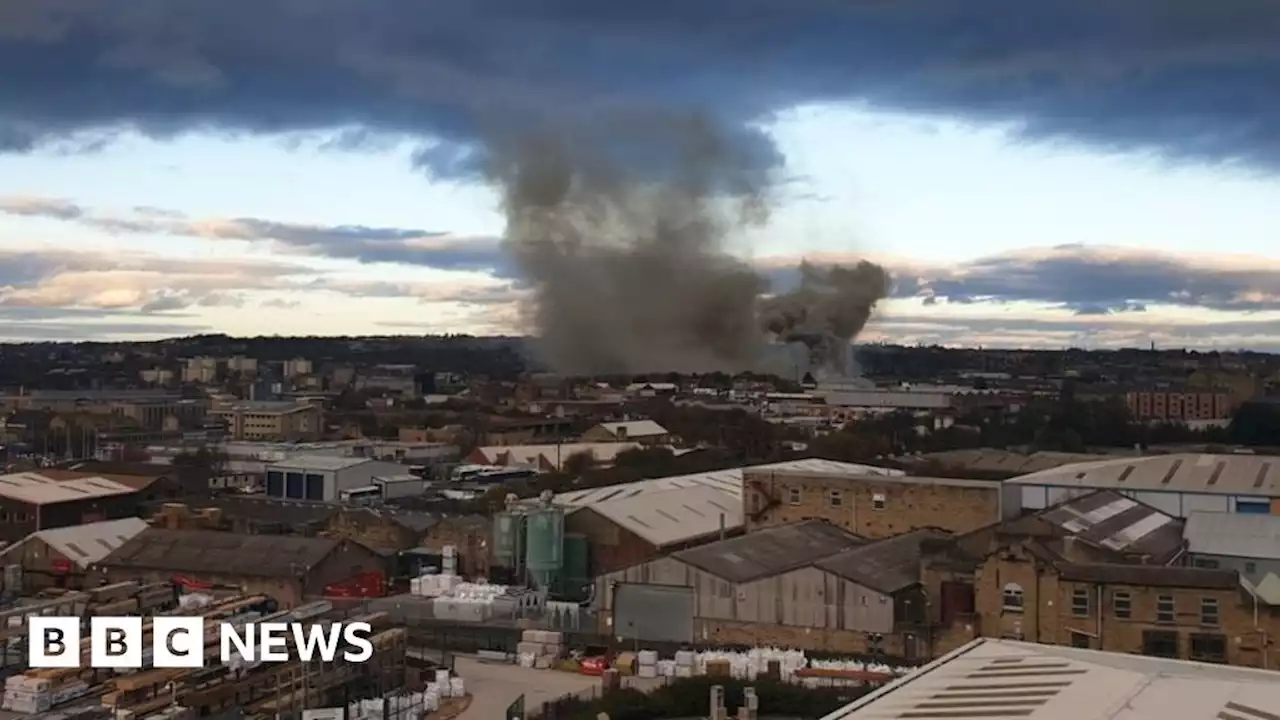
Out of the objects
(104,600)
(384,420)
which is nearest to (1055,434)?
(384,420)

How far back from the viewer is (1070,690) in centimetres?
1281

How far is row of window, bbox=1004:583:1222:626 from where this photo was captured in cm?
2083

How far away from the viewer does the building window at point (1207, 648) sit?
2073 centimetres

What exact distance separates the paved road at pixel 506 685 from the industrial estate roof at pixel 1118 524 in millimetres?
9745

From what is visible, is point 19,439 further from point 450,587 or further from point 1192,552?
point 1192,552

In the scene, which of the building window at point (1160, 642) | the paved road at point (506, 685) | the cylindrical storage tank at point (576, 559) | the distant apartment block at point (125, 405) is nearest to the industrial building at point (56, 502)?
the cylindrical storage tank at point (576, 559)

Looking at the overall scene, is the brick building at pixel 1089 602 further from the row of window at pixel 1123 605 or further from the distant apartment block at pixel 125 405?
the distant apartment block at pixel 125 405

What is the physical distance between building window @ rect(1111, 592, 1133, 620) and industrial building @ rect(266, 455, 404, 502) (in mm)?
26536

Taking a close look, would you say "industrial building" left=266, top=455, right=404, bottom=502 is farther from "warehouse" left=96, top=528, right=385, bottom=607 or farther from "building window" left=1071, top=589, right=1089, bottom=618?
"building window" left=1071, top=589, right=1089, bottom=618

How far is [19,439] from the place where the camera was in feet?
211

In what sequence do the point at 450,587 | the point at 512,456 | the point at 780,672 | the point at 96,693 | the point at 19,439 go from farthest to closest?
the point at 19,439
the point at 512,456
the point at 450,587
the point at 780,672
the point at 96,693

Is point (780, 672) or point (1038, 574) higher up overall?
point (1038, 574)

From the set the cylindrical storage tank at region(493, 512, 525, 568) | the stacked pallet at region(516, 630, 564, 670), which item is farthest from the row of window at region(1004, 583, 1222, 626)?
the cylindrical storage tank at region(493, 512, 525, 568)

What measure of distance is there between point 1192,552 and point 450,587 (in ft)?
47.2
